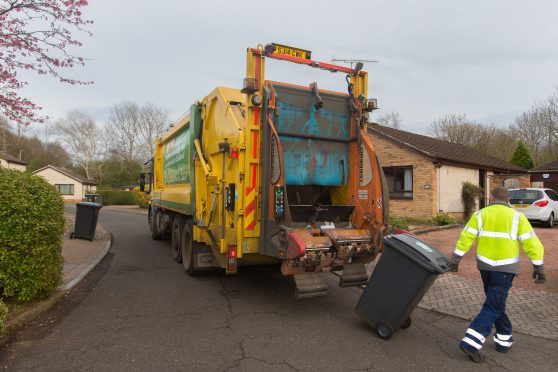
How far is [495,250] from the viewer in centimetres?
399

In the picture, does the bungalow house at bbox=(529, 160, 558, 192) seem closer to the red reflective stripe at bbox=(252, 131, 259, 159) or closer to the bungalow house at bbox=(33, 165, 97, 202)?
the red reflective stripe at bbox=(252, 131, 259, 159)

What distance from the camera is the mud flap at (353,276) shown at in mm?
4988

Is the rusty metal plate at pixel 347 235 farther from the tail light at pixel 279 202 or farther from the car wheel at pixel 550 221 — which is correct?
the car wheel at pixel 550 221

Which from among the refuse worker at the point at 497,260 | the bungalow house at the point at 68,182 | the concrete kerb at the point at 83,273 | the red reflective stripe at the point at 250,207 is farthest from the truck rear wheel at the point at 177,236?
the bungalow house at the point at 68,182

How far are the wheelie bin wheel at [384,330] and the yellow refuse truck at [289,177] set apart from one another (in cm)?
76

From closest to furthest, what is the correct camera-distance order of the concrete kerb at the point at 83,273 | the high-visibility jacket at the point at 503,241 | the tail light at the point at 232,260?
the high-visibility jacket at the point at 503,241, the tail light at the point at 232,260, the concrete kerb at the point at 83,273

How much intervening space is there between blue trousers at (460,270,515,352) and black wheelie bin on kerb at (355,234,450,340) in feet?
1.49

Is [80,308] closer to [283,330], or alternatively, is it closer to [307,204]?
[283,330]

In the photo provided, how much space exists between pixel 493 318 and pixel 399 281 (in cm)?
91

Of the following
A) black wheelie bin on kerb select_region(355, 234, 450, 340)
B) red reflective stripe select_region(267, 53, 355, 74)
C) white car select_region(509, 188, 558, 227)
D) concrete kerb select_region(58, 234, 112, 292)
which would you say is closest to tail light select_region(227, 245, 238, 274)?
black wheelie bin on kerb select_region(355, 234, 450, 340)

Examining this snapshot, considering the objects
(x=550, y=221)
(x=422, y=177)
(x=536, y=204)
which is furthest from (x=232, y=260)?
(x=550, y=221)

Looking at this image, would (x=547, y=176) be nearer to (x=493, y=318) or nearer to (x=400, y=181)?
(x=400, y=181)

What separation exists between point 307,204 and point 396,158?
11.4 meters

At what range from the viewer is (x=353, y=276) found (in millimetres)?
5016
